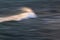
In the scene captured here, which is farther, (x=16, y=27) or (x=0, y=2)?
(x=0, y=2)

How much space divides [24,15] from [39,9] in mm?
409

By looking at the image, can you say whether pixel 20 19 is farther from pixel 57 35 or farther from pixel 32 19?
pixel 57 35

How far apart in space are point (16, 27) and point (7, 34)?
8.4 inches

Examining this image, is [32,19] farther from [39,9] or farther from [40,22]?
[39,9]

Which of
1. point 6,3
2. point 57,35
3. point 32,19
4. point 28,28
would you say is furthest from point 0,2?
point 57,35

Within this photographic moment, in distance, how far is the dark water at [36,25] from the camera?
2.58 metres

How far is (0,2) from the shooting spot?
157 inches

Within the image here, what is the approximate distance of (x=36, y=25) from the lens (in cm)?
288

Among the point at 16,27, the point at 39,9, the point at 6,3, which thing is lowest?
the point at 16,27

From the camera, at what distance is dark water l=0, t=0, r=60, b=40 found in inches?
102

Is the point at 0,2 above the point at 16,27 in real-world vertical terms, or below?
above

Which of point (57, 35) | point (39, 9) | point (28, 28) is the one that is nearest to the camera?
point (57, 35)

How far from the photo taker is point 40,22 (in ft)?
9.75

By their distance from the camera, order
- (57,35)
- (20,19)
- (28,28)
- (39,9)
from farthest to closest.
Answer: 1. (39,9)
2. (20,19)
3. (28,28)
4. (57,35)
